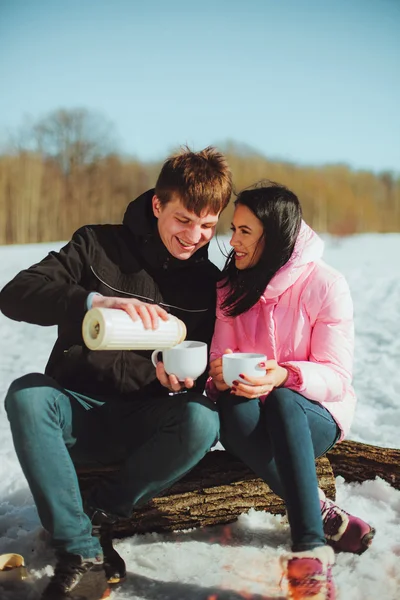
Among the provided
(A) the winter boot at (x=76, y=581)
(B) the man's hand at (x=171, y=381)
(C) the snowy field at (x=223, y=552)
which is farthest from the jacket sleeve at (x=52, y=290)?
(C) the snowy field at (x=223, y=552)

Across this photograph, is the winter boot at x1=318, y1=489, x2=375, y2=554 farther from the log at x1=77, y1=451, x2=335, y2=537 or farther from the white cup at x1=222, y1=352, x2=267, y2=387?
the white cup at x1=222, y1=352, x2=267, y2=387

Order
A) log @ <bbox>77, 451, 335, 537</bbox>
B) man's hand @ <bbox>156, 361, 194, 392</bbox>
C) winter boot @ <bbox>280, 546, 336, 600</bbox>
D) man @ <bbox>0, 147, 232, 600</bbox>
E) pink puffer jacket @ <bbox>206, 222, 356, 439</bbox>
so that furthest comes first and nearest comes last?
log @ <bbox>77, 451, 335, 537</bbox>
pink puffer jacket @ <bbox>206, 222, 356, 439</bbox>
man's hand @ <bbox>156, 361, 194, 392</bbox>
man @ <bbox>0, 147, 232, 600</bbox>
winter boot @ <bbox>280, 546, 336, 600</bbox>

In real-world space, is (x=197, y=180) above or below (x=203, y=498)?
above

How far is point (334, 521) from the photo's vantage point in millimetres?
2045

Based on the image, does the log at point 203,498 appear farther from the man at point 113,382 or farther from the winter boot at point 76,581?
the winter boot at point 76,581

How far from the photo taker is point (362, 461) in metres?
2.50

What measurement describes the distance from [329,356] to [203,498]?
0.63 metres

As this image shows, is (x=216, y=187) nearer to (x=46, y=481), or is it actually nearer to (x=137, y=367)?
(x=137, y=367)

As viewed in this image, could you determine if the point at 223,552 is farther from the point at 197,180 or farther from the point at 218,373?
the point at 197,180

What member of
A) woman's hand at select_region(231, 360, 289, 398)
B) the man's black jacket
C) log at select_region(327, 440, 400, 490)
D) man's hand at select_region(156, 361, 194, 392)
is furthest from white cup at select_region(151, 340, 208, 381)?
log at select_region(327, 440, 400, 490)

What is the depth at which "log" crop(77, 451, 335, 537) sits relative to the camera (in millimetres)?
2121

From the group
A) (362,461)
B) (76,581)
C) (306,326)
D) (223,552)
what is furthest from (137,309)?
(362,461)

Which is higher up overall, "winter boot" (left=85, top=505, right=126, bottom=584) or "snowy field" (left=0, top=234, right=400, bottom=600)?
"winter boot" (left=85, top=505, right=126, bottom=584)

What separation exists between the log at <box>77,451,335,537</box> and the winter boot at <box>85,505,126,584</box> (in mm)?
130
